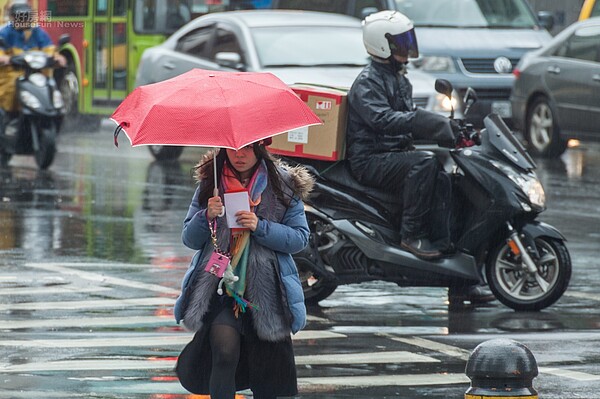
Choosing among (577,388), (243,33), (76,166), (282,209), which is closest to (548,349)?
(577,388)

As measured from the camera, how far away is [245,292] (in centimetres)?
658

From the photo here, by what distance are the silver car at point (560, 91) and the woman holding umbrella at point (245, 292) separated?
13.6 metres

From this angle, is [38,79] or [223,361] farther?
[38,79]

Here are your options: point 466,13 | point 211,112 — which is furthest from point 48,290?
point 466,13

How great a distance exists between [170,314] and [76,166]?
10215mm

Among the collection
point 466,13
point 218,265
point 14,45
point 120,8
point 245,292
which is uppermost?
point 218,265

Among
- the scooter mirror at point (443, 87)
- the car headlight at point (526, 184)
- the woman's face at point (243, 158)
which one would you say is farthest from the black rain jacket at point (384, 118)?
the woman's face at point (243, 158)

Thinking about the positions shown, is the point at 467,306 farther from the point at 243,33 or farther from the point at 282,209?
the point at 243,33

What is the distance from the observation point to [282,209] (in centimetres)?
671

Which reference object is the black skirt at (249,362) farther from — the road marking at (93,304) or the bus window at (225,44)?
the bus window at (225,44)

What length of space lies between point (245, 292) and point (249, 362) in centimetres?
27

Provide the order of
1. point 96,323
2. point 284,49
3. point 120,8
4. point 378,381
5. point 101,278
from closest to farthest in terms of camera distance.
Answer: point 378,381 < point 96,323 < point 101,278 < point 284,49 < point 120,8

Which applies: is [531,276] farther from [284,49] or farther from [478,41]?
[478,41]

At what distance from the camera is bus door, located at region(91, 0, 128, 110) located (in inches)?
1059
